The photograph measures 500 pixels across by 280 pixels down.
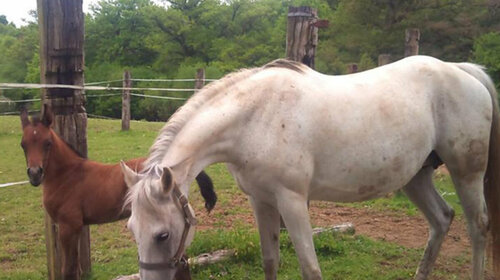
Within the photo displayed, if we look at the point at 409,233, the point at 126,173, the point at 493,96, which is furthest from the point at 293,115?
the point at 409,233

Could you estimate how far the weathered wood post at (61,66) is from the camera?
3.20 metres

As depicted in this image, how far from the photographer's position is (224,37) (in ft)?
106

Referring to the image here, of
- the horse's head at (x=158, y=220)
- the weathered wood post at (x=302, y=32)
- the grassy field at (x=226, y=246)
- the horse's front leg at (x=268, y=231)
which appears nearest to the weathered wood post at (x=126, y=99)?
the grassy field at (x=226, y=246)

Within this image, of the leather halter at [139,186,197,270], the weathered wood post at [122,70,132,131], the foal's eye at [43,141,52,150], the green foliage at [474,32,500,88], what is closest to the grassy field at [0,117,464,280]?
the foal's eye at [43,141,52,150]

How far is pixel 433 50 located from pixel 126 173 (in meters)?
18.3

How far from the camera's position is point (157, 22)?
31844 mm

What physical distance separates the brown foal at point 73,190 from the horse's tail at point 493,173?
2.13 metres

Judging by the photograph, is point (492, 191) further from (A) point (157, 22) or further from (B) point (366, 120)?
(A) point (157, 22)

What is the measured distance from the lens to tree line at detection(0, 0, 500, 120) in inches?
722

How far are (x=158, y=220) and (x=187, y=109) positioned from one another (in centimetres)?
71

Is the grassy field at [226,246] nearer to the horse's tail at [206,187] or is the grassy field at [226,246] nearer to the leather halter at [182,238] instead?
the horse's tail at [206,187]

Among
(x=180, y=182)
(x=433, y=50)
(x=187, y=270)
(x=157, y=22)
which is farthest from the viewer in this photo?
(x=157, y=22)

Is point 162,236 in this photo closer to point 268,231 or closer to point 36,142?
point 268,231

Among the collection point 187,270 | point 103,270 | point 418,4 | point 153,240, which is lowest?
point 103,270
